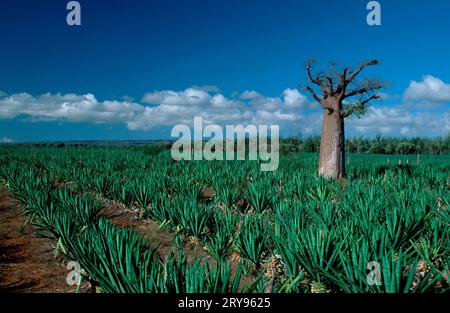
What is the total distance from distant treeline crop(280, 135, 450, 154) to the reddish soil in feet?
83.2

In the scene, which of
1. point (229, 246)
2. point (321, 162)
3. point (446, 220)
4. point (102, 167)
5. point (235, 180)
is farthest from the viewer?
point (102, 167)

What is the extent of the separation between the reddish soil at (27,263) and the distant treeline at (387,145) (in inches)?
998

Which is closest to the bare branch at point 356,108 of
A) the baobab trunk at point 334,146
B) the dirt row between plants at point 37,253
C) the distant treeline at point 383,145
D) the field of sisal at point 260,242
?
the baobab trunk at point 334,146

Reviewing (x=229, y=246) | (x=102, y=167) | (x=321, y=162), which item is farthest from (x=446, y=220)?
(x=102, y=167)

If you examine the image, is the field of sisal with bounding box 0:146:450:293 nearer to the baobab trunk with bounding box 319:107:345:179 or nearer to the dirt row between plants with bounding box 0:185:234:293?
the dirt row between plants with bounding box 0:185:234:293

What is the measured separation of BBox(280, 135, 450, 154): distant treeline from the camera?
31875 millimetres

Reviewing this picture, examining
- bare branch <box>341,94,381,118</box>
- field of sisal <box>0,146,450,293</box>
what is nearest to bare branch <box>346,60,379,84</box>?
bare branch <box>341,94,381,118</box>

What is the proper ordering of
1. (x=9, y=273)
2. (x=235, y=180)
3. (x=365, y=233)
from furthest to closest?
Answer: (x=235, y=180) < (x=9, y=273) < (x=365, y=233)

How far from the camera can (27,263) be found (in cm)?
391

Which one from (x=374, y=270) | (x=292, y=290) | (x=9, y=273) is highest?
(x=374, y=270)

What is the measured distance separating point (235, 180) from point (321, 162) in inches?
111

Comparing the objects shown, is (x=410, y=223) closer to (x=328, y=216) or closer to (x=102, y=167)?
(x=328, y=216)

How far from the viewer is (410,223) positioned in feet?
12.2

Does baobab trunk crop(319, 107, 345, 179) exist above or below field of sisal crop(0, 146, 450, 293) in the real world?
above
